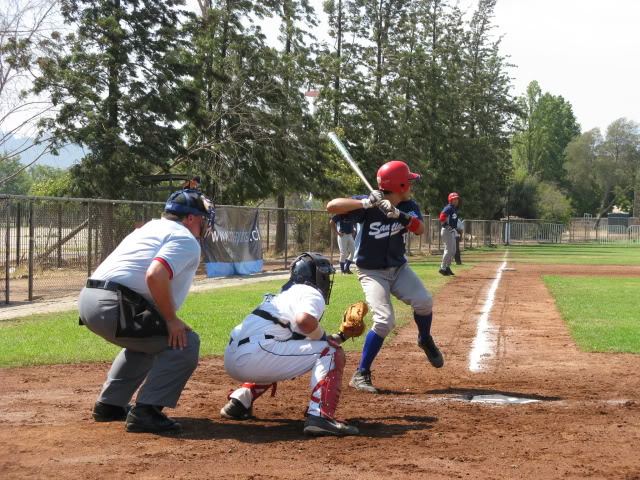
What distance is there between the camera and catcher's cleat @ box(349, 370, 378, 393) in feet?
24.5

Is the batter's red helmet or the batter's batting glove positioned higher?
the batter's red helmet

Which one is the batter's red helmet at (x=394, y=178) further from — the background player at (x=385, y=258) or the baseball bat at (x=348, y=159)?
the baseball bat at (x=348, y=159)

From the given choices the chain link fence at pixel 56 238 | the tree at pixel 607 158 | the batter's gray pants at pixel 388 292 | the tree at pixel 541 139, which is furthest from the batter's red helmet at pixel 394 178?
the tree at pixel 607 158

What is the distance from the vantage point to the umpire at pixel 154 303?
5578mm

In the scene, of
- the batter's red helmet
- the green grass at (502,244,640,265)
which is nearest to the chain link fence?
the batter's red helmet

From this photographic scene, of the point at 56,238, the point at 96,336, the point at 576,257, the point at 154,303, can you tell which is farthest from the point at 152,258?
the point at 576,257

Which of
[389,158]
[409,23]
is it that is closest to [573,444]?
[389,158]

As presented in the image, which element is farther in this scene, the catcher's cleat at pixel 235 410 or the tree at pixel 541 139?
the tree at pixel 541 139

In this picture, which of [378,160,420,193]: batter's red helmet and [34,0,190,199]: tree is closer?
[378,160,420,193]: batter's red helmet

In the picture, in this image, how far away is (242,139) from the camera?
32406 mm

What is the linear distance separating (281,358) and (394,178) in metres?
2.59

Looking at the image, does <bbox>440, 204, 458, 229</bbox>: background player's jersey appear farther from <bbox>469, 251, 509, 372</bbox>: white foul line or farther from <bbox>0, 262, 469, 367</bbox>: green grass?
<bbox>469, 251, 509, 372</bbox>: white foul line

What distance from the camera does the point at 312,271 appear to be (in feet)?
19.7

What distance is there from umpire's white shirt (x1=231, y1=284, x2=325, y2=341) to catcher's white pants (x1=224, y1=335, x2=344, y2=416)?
0.07m
